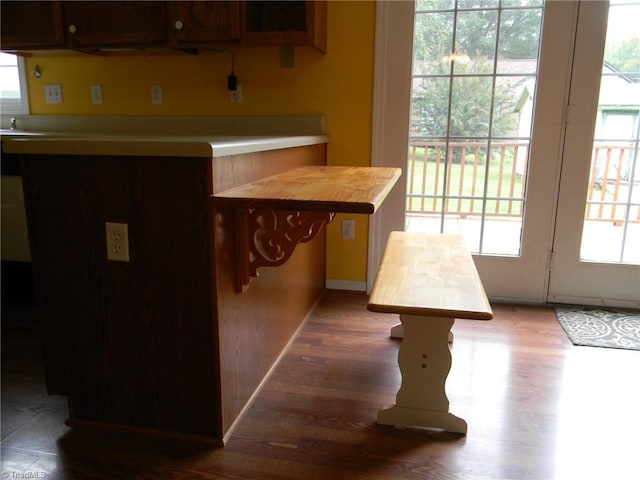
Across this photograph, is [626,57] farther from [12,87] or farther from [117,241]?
[12,87]

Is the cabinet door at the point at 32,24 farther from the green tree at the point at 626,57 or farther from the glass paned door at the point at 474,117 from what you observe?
the green tree at the point at 626,57

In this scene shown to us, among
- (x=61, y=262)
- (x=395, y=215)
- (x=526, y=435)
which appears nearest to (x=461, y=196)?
(x=395, y=215)

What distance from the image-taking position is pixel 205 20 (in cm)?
221

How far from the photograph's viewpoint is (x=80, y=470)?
132 cm

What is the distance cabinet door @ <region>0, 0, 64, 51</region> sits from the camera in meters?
2.35

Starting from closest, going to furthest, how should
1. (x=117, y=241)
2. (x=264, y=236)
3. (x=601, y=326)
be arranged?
(x=117, y=241) < (x=264, y=236) < (x=601, y=326)

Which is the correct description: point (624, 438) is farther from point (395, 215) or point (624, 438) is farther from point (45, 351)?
point (45, 351)

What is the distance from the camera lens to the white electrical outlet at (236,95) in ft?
8.73

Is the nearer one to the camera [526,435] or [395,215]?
[526,435]

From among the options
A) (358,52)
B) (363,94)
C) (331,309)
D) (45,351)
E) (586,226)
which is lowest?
(331,309)

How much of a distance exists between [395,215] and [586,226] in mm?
1032

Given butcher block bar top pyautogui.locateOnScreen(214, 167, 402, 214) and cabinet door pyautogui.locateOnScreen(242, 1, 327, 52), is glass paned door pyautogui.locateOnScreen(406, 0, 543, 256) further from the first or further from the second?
butcher block bar top pyautogui.locateOnScreen(214, 167, 402, 214)

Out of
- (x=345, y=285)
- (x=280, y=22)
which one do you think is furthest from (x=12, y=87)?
(x=345, y=285)

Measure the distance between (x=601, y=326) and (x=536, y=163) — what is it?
0.89 meters
